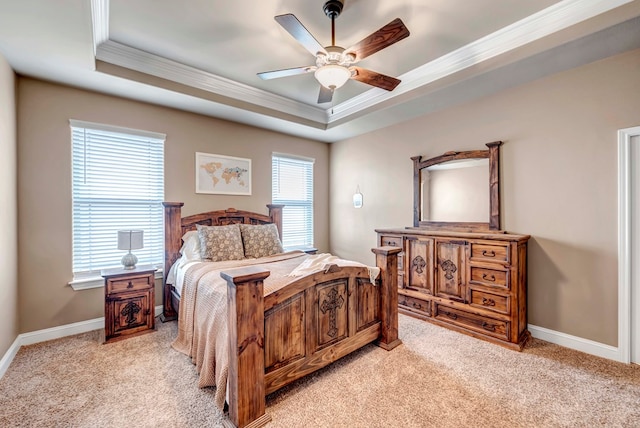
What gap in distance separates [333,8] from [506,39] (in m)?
1.64

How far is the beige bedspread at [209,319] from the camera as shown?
74.3 inches

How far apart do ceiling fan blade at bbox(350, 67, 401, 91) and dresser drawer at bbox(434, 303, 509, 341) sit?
2.50m

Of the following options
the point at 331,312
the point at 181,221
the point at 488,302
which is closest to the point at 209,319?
the point at 331,312

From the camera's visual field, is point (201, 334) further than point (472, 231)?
No

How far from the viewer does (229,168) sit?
13.6ft

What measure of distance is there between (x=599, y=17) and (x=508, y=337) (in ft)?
9.10

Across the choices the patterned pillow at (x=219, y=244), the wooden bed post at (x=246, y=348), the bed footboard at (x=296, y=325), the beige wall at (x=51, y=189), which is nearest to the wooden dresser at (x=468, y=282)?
the bed footboard at (x=296, y=325)

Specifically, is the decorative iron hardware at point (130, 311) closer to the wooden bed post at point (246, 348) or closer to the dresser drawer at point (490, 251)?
the wooden bed post at point (246, 348)

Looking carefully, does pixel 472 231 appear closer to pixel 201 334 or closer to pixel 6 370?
pixel 201 334

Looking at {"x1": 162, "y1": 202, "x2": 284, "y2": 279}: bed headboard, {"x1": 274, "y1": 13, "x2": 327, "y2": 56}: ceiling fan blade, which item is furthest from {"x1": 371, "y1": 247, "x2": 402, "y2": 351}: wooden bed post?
{"x1": 162, "y1": 202, "x2": 284, "y2": 279}: bed headboard

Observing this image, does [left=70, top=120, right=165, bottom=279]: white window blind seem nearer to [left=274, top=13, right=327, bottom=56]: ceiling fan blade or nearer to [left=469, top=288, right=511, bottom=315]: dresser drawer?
[left=274, top=13, right=327, bottom=56]: ceiling fan blade

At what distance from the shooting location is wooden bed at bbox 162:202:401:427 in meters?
1.68

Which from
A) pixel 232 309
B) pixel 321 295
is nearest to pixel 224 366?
pixel 232 309

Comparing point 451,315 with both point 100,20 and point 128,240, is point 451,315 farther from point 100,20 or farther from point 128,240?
point 100,20
